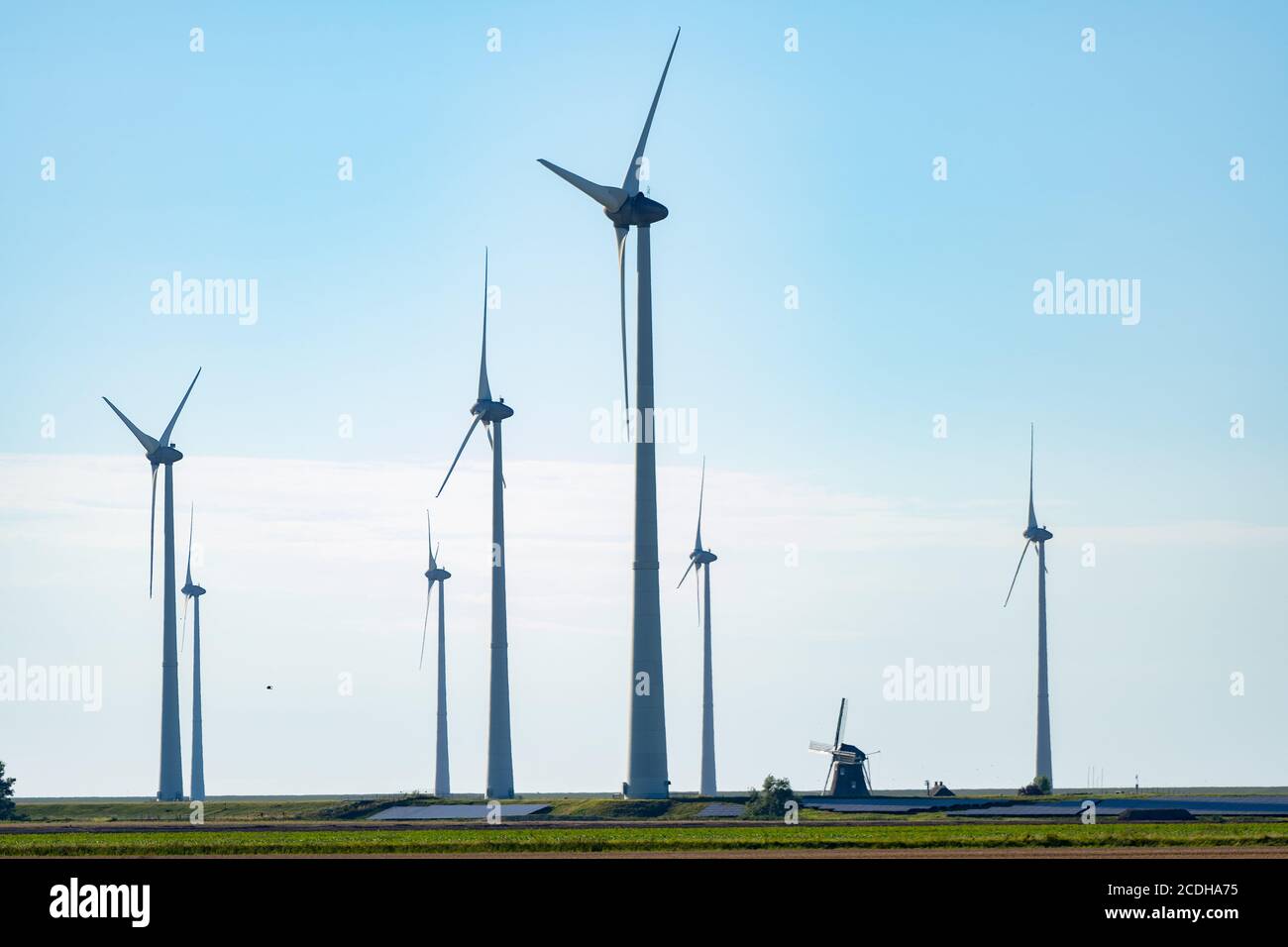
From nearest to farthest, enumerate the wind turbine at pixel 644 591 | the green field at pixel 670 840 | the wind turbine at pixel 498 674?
1. the green field at pixel 670 840
2. the wind turbine at pixel 644 591
3. the wind turbine at pixel 498 674

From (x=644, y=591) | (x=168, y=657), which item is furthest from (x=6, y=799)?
(x=644, y=591)

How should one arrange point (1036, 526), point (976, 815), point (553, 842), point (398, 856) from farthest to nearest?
point (1036, 526) → point (976, 815) → point (553, 842) → point (398, 856)

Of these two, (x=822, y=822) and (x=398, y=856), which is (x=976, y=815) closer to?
(x=822, y=822)

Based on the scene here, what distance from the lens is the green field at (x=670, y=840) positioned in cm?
8375

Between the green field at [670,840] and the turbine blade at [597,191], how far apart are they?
4619 centimetres

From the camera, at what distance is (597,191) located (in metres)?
131

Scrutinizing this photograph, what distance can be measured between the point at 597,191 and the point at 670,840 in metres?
56.7

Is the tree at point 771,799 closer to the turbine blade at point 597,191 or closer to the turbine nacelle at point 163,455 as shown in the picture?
the turbine blade at point 597,191

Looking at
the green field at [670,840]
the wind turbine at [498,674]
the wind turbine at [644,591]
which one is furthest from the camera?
the wind turbine at [498,674]

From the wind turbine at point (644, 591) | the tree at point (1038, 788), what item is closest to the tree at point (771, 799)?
the wind turbine at point (644, 591)

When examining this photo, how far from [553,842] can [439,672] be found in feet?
361

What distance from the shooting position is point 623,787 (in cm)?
12888

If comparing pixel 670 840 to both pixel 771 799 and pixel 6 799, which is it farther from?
pixel 6 799
